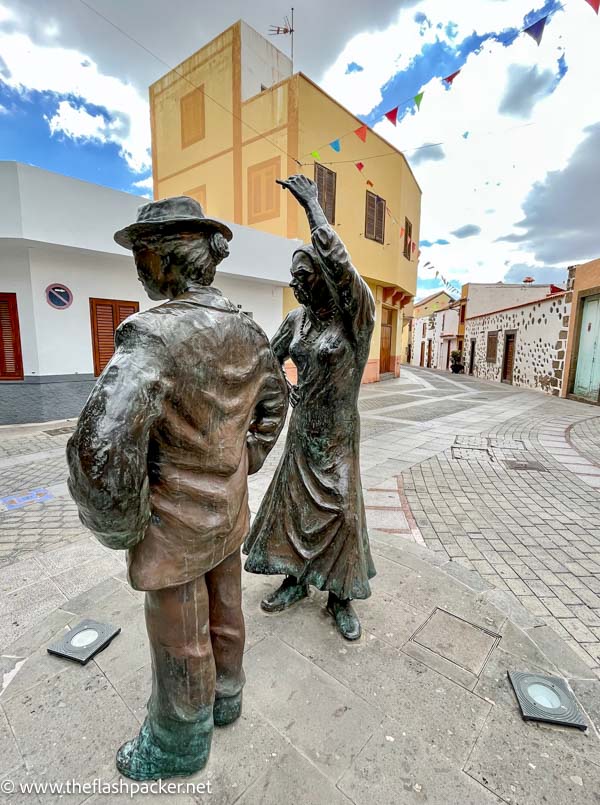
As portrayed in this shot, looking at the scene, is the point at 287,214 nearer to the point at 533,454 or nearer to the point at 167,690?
the point at 533,454

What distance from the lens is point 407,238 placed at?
17.1 m

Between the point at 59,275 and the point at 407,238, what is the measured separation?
13.7 meters

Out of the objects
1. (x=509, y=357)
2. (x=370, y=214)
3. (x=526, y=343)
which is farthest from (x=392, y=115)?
(x=509, y=357)

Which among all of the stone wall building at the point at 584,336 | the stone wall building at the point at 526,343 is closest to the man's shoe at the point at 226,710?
the stone wall building at the point at 584,336

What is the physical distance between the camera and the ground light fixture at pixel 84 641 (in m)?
1.82

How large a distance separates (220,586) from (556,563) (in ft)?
9.23

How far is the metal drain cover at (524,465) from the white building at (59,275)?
788 centimetres

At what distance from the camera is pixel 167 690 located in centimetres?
127

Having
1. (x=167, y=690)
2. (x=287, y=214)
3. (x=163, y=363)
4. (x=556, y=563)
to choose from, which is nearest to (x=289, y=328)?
(x=163, y=363)

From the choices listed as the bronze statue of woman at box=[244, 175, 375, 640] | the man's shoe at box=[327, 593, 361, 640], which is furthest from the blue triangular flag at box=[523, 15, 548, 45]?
the man's shoe at box=[327, 593, 361, 640]

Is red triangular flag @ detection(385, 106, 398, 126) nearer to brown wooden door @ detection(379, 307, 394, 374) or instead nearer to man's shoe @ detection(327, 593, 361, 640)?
man's shoe @ detection(327, 593, 361, 640)

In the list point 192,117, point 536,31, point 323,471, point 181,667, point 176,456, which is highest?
point 192,117

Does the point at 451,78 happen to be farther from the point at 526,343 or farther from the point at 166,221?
the point at 526,343

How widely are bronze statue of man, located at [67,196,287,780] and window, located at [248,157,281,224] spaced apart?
1198 centimetres
